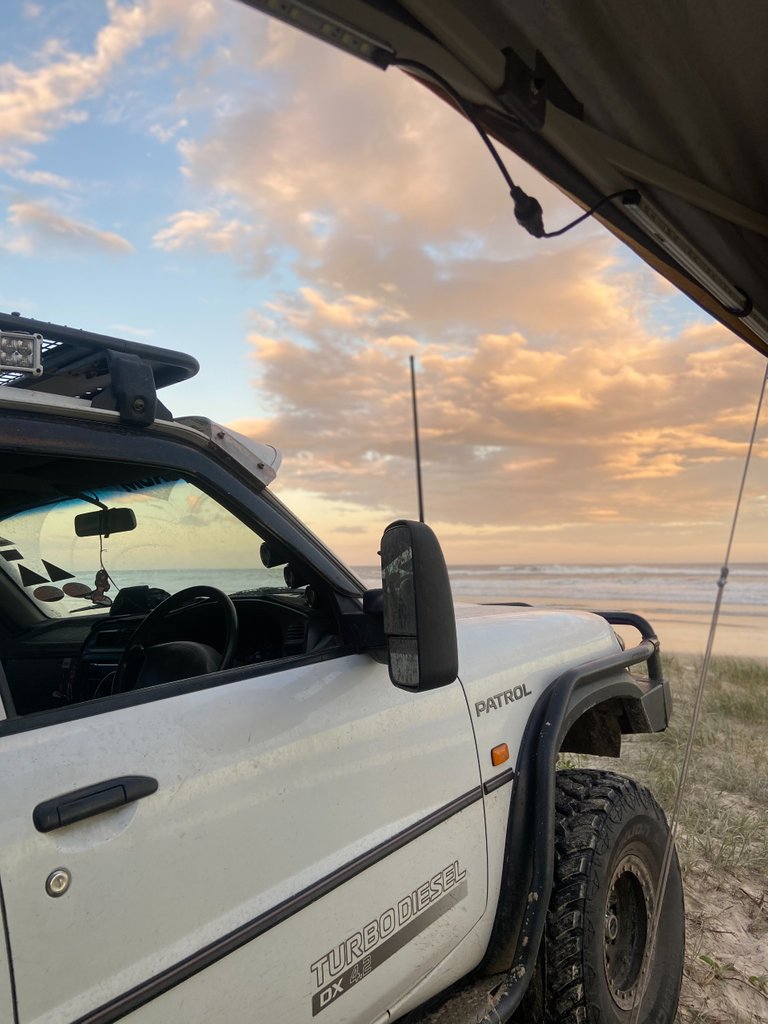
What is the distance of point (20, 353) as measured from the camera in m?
1.44

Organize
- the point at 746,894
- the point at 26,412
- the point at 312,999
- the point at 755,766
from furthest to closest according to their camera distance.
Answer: the point at 755,766
the point at 746,894
the point at 312,999
the point at 26,412

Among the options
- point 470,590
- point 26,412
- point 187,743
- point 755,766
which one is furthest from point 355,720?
point 470,590

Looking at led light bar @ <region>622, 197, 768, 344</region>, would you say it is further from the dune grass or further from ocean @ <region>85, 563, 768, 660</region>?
ocean @ <region>85, 563, 768, 660</region>

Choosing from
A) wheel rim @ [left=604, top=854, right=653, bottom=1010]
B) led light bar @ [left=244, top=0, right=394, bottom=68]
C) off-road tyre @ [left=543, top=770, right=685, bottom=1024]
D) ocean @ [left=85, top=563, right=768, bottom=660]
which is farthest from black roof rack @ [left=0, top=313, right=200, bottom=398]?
ocean @ [left=85, top=563, right=768, bottom=660]

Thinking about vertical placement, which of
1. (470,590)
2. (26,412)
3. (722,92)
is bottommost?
(470,590)

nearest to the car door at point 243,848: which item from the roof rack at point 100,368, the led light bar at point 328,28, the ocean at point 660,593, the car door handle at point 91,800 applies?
the car door handle at point 91,800

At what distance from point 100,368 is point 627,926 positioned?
2468 millimetres

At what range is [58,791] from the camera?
4.31ft

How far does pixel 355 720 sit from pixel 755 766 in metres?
4.66

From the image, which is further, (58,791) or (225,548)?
(225,548)

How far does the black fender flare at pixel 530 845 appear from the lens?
2.21m

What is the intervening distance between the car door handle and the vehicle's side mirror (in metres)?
0.54

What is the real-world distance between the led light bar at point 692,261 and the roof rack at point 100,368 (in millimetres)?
1601

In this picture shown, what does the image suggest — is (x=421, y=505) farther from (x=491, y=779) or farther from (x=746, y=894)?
(x=746, y=894)
